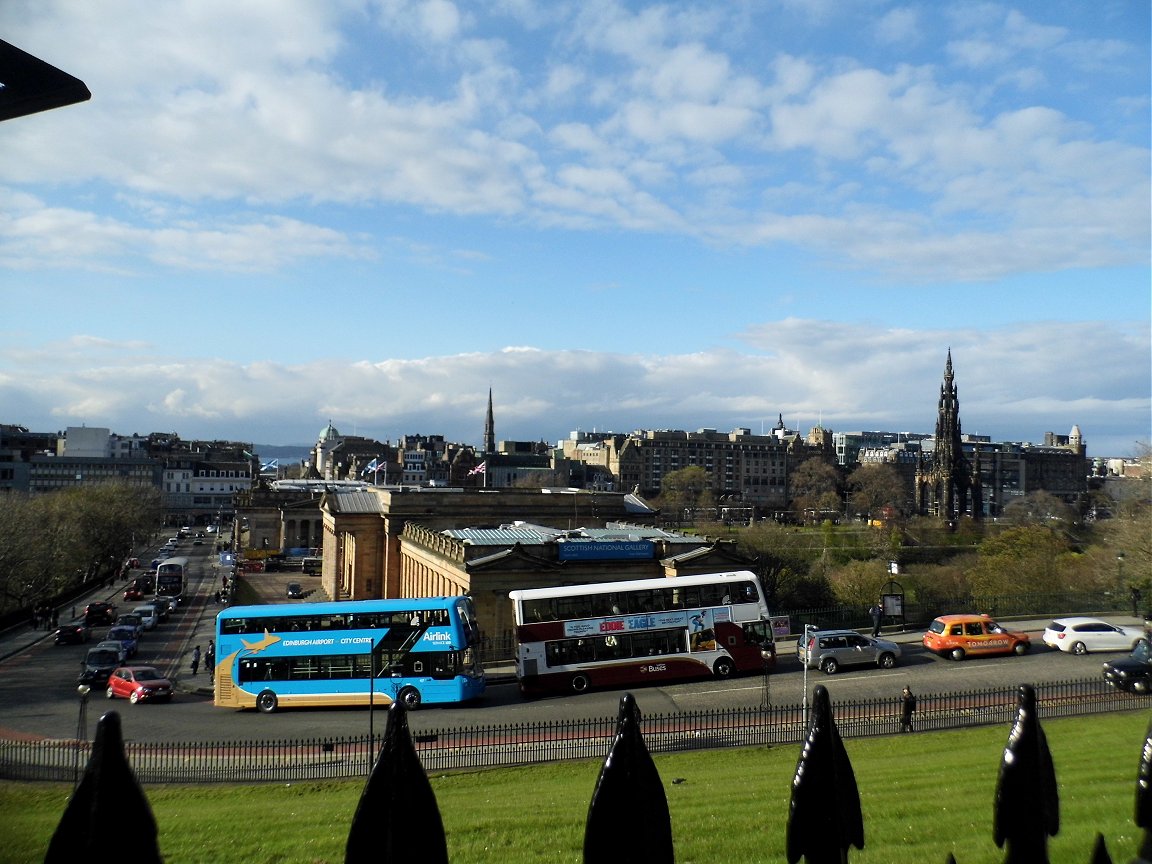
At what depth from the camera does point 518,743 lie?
64.3 ft

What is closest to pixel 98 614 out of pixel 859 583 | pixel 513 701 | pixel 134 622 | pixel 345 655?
pixel 134 622

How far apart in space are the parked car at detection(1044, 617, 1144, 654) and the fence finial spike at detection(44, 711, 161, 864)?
32890 millimetres

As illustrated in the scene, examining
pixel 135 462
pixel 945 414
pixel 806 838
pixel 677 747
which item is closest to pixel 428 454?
pixel 135 462

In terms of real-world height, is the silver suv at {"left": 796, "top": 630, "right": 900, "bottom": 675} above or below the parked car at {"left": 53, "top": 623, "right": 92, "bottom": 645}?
above

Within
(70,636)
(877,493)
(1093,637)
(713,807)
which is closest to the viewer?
(713,807)

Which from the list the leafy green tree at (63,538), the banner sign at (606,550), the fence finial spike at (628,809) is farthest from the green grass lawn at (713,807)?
the leafy green tree at (63,538)

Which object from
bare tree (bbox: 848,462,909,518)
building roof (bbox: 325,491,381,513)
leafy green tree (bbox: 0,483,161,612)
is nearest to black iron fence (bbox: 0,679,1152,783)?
leafy green tree (bbox: 0,483,161,612)

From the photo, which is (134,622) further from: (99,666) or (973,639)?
(973,639)

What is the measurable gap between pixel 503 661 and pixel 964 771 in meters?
20.3

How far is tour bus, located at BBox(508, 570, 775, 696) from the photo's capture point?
27.4 m

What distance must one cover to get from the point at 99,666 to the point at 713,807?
83.8 ft

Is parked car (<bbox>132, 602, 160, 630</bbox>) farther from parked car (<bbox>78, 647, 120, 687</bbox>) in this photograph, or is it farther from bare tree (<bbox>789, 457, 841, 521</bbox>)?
bare tree (<bbox>789, 457, 841, 521</bbox>)

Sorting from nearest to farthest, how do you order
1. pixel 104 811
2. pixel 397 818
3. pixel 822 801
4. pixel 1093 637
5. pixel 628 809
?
pixel 104 811, pixel 397 818, pixel 628 809, pixel 822 801, pixel 1093 637

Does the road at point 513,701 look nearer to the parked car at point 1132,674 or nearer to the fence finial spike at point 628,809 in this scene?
the parked car at point 1132,674
